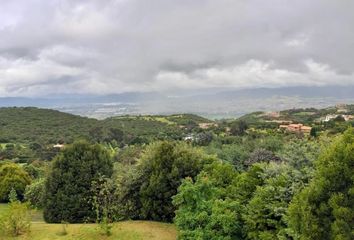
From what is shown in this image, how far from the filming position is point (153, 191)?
2522cm

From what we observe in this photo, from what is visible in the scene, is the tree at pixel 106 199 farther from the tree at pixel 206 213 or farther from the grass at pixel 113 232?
the tree at pixel 206 213

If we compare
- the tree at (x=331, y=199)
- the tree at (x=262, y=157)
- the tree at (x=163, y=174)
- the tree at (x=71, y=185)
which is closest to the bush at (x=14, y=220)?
the tree at (x=71, y=185)

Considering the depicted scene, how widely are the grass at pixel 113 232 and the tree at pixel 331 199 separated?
33.4 feet

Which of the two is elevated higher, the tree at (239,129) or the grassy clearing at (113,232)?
the tree at (239,129)

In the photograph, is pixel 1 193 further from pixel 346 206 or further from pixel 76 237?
pixel 346 206

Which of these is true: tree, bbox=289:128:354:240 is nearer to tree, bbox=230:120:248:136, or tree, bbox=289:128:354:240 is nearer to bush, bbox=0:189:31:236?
bush, bbox=0:189:31:236

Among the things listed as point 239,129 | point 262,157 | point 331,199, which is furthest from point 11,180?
point 239,129

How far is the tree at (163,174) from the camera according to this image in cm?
2519

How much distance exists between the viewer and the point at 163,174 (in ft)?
83.0

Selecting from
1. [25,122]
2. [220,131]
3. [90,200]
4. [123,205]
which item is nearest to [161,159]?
[123,205]

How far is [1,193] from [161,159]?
2478cm

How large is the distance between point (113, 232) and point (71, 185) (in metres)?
7.22

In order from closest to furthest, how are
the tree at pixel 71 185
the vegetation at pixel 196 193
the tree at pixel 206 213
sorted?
the vegetation at pixel 196 193 < the tree at pixel 206 213 < the tree at pixel 71 185

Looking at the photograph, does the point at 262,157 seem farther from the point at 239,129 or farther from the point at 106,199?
the point at 239,129
